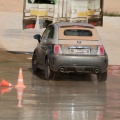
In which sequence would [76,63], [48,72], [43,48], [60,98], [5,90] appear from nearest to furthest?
[60,98]
[5,90]
[76,63]
[48,72]
[43,48]

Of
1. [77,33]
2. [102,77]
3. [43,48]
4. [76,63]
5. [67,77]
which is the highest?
[77,33]

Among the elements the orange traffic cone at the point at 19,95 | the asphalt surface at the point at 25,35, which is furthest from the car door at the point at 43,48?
the asphalt surface at the point at 25,35

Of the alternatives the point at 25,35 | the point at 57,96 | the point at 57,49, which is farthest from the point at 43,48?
the point at 25,35

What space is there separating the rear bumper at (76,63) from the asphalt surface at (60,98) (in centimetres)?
46

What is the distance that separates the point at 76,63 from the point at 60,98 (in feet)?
8.10

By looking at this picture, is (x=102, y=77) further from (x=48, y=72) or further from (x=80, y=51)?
(x=48, y=72)

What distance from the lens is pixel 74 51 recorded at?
14.6 metres

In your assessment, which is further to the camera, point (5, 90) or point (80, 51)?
point (80, 51)

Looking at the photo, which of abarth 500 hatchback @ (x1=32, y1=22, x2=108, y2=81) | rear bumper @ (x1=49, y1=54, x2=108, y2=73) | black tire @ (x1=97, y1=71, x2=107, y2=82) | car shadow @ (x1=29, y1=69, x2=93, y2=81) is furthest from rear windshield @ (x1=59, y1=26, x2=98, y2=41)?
car shadow @ (x1=29, y1=69, x2=93, y2=81)

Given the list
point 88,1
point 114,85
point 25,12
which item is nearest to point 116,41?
point 88,1

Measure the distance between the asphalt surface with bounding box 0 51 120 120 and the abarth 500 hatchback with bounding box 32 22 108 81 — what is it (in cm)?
47

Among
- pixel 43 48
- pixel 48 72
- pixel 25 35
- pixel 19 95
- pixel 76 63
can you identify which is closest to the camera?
pixel 19 95

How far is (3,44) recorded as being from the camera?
26141mm

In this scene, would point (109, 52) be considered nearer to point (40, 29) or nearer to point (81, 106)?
point (40, 29)
